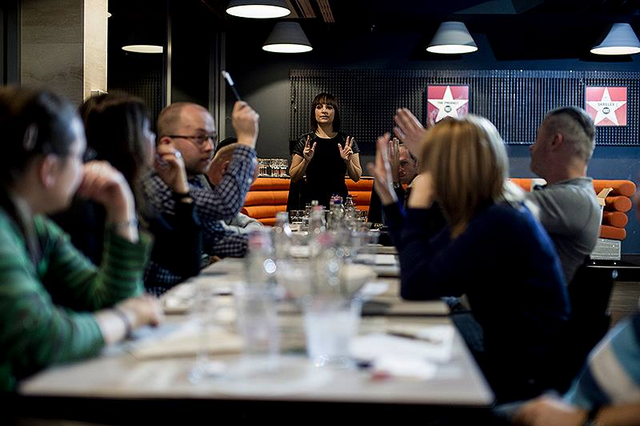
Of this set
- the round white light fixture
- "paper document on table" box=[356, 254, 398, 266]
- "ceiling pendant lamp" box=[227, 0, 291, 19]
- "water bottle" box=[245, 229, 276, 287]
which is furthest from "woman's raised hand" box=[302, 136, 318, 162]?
"water bottle" box=[245, 229, 276, 287]

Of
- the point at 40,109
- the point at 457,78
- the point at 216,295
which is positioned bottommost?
the point at 216,295

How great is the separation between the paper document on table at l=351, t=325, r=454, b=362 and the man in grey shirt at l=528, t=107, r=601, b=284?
145 centimetres

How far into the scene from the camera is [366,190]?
9.17 m

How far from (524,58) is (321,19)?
Result: 2.86 metres

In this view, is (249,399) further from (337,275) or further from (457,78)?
(457,78)

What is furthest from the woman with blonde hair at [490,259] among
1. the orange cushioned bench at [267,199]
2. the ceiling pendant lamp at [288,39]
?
the ceiling pendant lamp at [288,39]

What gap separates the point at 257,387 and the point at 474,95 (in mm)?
9394

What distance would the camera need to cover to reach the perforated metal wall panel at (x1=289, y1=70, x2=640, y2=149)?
10289mm

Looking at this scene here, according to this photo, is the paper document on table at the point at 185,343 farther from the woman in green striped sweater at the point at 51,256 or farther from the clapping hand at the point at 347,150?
the clapping hand at the point at 347,150

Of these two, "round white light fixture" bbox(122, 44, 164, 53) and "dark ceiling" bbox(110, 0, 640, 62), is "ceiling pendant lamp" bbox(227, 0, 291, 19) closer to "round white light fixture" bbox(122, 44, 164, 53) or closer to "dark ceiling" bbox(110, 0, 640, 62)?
"round white light fixture" bbox(122, 44, 164, 53)

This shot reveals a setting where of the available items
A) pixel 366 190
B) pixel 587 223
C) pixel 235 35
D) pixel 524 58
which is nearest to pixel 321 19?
pixel 235 35

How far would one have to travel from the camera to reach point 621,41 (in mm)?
9016

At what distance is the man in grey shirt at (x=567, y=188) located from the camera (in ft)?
10.6

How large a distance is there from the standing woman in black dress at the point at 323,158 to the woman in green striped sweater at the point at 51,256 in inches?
188
